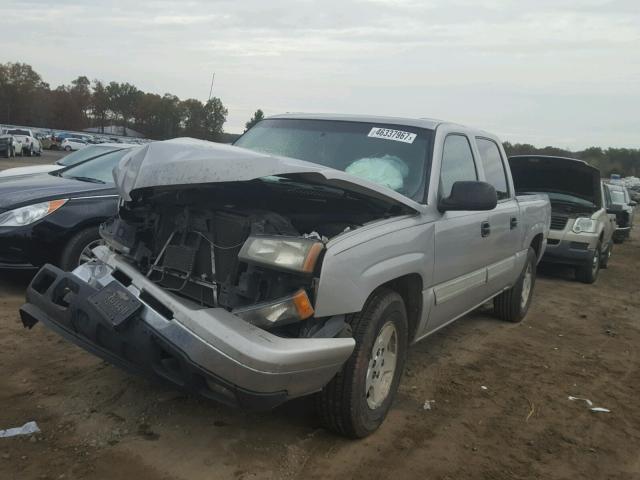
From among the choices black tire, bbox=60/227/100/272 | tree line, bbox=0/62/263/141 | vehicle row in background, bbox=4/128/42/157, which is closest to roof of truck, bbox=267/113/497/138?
black tire, bbox=60/227/100/272

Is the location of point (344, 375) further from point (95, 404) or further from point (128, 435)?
point (95, 404)

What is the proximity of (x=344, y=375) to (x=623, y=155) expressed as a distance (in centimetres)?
12061

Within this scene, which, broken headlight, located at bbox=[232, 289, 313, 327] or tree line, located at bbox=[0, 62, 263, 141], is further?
tree line, located at bbox=[0, 62, 263, 141]

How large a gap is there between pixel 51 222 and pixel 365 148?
118 inches

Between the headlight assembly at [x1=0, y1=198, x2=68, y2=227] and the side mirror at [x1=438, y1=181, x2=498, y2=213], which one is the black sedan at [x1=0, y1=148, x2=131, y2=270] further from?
the side mirror at [x1=438, y1=181, x2=498, y2=213]

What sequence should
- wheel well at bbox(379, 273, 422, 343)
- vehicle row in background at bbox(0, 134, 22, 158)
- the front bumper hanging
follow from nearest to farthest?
the front bumper hanging, wheel well at bbox(379, 273, 422, 343), vehicle row in background at bbox(0, 134, 22, 158)

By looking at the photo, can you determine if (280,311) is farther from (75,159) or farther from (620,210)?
(620,210)

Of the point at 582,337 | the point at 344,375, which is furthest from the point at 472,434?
the point at 582,337

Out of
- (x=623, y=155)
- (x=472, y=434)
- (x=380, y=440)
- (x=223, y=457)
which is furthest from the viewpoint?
(x=623, y=155)

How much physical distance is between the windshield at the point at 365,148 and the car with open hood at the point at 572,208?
652cm

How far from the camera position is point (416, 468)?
3.24m

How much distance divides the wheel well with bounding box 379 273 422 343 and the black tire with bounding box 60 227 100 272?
320 centimetres

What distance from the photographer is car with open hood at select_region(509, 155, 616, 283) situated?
32.7ft

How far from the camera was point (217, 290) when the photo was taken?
3.16 metres
